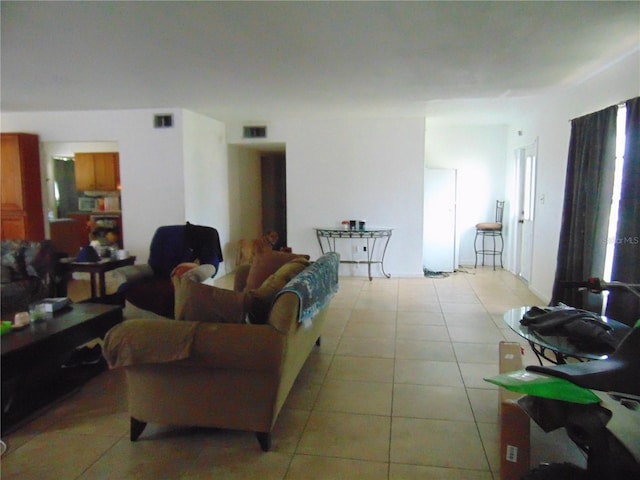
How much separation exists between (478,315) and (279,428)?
9.45 feet

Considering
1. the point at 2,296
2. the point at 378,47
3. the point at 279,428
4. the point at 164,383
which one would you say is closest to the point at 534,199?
the point at 378,47

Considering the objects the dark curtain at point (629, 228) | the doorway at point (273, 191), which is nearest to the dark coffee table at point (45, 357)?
the dark curtain at point (629, 228)

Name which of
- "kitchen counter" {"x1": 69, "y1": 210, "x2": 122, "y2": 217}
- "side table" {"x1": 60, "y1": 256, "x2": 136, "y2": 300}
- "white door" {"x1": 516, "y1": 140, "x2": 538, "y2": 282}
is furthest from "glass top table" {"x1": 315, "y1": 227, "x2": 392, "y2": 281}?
"kitchen counter" {"x1": 69, "y1": 210, "x2": 122, "y2": 217}

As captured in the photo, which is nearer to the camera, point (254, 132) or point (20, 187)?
point (20, 187)

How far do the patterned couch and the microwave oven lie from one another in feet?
8.76

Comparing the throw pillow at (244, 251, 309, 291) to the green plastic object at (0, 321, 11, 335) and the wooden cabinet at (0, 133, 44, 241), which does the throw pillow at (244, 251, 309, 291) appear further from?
the wooden cabinet at (0, 133, 44, 241)

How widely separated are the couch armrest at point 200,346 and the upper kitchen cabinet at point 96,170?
548 cm

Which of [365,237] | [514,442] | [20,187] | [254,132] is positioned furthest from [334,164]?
[514,442]

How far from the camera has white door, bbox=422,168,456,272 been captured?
678 cm

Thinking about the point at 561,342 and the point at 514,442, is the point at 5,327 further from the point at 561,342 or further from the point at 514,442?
the point at 561,342

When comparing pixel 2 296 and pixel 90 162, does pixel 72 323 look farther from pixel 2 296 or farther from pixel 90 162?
pixel 90 162

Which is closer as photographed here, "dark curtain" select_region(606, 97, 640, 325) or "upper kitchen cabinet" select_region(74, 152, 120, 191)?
"dark curtain" select_region(606, 97, 640, 325)

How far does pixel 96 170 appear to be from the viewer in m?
6.93

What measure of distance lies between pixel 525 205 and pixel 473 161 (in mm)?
1345
